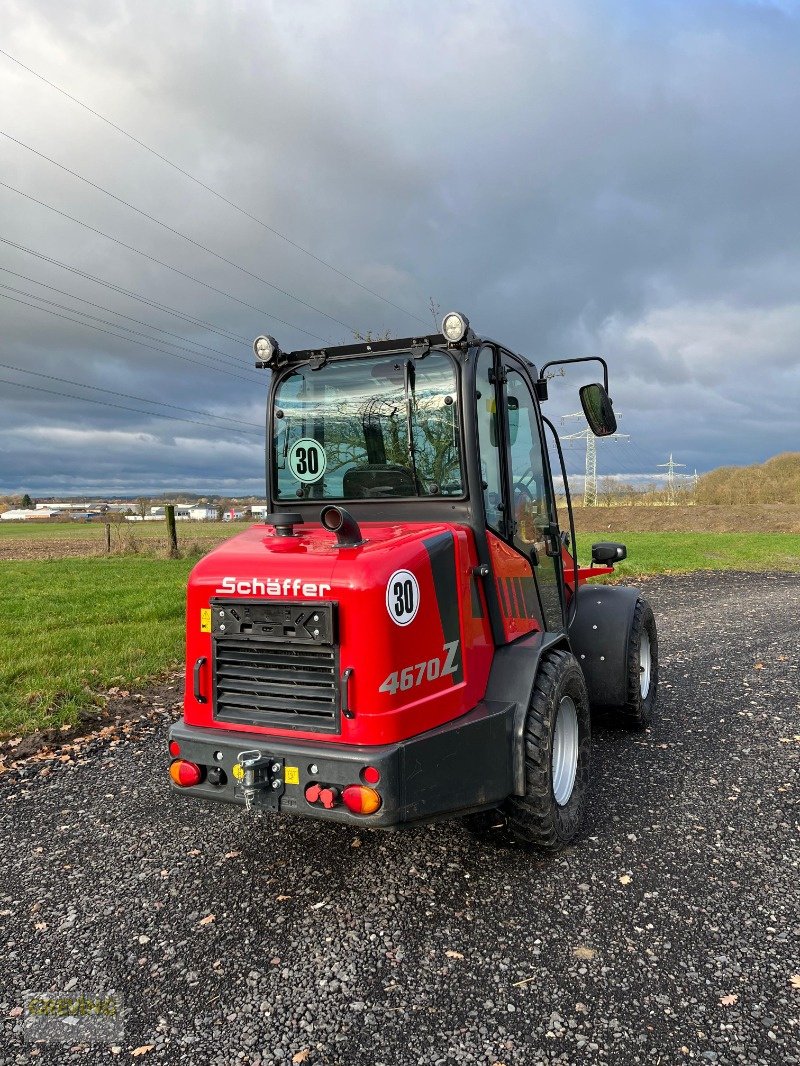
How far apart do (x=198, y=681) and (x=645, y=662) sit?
3841mm

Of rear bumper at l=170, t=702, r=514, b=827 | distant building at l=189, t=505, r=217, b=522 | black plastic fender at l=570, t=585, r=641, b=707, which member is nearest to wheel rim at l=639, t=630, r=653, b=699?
black plastic fender at l=570, t=585, r=641, b=707

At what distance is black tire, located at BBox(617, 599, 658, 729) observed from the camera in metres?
5.27

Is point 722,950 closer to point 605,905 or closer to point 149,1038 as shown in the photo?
point 605,905

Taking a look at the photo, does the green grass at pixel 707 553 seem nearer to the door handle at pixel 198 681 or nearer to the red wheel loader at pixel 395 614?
Answer: the red wheel loader at pixel 395 614

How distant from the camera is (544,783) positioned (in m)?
3.44

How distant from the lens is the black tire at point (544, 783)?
342cm

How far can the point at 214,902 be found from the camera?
3.38 metres

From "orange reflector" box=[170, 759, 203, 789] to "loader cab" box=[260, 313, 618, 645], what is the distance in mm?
1459

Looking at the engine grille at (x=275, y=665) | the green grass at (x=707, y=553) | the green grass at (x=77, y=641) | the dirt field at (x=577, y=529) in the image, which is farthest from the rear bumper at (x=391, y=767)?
the dirt field at (x=577, y=529)

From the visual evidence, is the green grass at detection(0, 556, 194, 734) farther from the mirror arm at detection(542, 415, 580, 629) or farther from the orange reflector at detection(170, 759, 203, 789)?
the mirror arm at detection(542, 415, 580, 629)

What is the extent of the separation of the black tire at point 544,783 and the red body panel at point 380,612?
12.5 inches

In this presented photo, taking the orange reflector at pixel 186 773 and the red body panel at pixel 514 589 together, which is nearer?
the orange reflector at pixel 186 773

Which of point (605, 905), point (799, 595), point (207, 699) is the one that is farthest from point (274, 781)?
point (799, 595)

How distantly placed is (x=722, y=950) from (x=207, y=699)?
8.24ft
